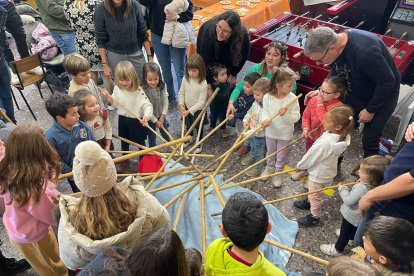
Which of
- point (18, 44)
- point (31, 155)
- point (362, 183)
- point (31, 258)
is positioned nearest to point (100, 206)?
point (31, 155)

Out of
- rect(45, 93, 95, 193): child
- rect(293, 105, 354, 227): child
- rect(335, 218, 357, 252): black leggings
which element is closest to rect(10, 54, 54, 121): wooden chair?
rect(45, 93, 95, 193): child

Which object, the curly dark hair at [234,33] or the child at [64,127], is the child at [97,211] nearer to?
the child at [64,127]

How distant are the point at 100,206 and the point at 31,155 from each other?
2.43ft

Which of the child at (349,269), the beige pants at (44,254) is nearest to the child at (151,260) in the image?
the child at (349,269)

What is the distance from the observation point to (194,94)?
4055 millimetres

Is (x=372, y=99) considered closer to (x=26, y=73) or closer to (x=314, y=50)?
(x=314, y=50)

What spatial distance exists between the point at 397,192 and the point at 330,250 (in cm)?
127

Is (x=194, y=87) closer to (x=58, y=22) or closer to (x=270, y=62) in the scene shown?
(x=270, y=62)

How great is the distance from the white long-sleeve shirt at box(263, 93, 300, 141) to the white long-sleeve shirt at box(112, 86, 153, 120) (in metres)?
1.30

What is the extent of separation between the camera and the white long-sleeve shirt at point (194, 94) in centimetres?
401

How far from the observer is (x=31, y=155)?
2199 millimetres

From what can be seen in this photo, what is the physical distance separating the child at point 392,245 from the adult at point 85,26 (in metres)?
3.91

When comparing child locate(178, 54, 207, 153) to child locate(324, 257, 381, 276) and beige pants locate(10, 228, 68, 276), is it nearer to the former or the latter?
beige pants locate(10, 228, 68, 276)

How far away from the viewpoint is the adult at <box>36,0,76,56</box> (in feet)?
15.6
